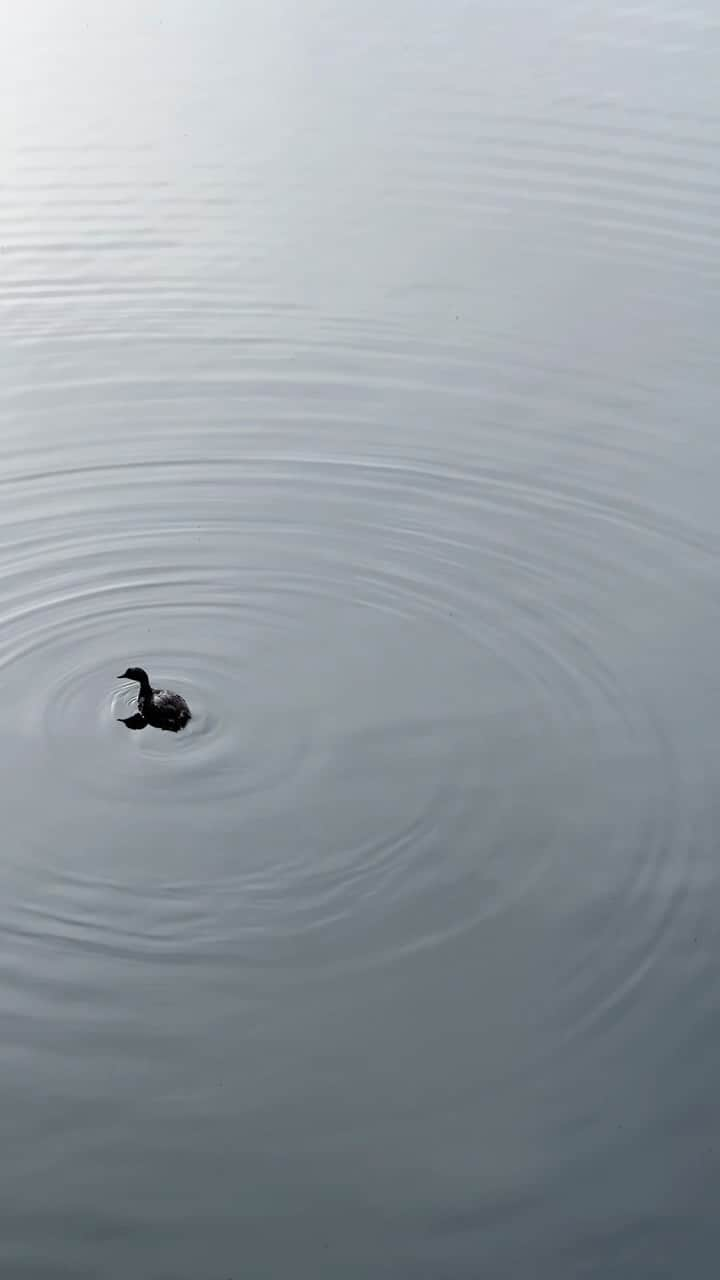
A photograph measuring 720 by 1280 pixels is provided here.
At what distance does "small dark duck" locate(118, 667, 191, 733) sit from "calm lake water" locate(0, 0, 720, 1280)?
112 millimetres

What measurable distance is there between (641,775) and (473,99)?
40.7ft

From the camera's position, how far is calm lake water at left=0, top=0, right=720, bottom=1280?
24.1 feet

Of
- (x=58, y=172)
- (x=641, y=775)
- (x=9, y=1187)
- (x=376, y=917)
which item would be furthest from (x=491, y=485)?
(x=58, y=172)

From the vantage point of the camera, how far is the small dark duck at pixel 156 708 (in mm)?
9680

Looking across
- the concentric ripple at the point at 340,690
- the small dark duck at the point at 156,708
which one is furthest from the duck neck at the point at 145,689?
Result: the concentric ripple at the point at 340,690

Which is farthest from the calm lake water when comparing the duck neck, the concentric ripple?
the duck neck

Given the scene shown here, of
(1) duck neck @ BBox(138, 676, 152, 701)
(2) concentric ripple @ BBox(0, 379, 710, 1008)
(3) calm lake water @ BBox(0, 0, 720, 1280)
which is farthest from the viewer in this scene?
(1) duck neck @ BBox(138, 676, 152, 701)

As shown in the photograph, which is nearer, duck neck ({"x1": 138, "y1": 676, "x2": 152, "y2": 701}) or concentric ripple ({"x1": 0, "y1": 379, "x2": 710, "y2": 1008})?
concentric ripple ({"x1": 0, "y1": 379, "x2": 710, "y2": 1008})

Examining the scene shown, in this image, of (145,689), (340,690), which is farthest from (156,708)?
(340,690)

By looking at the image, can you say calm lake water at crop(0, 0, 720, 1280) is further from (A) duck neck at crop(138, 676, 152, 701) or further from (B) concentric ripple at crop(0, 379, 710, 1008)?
(A) duck neck at crop(138, 676, 152, 701)

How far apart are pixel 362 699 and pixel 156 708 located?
132cm

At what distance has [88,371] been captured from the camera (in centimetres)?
1416

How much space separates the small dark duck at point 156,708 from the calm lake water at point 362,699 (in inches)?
4.4

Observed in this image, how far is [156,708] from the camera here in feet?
31.8
